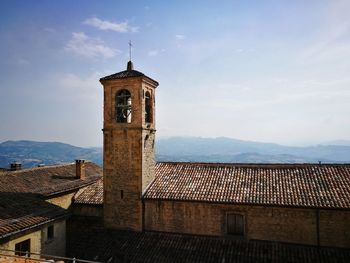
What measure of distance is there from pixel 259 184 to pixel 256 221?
82.9 inches

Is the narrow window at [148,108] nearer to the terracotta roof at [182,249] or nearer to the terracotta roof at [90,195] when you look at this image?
the terracotta roof at [90,195]

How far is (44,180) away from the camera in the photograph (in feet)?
71.6

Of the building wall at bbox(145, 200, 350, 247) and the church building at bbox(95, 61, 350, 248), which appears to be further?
the church building at bbox(95, 61, 350, 248)

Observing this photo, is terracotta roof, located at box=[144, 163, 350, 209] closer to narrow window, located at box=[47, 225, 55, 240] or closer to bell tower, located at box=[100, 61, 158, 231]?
bell tower, located at box=[100, 61, 158, 231]

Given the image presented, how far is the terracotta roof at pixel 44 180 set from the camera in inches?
742

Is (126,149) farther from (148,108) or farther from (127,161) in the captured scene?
(148,108)

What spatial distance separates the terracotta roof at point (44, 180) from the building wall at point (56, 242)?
9.15 feet

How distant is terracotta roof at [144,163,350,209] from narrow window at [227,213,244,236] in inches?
43.1

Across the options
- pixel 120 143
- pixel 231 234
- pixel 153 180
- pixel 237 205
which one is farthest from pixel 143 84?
pixel 231 234

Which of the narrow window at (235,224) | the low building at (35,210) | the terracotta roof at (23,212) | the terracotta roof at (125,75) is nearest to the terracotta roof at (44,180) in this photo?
the low building at (35,210)

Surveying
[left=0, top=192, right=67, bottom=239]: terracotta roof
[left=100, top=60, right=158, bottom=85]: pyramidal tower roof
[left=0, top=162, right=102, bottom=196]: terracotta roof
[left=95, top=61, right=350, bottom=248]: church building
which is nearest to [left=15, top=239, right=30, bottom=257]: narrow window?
[left=0, top=192, right=67, bottom=239]: terracotta roof

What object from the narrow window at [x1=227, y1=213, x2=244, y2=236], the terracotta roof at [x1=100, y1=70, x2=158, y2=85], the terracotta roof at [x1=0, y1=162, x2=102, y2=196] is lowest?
the narrow window at [x1=227, y1=213, x2=244, y2=236]

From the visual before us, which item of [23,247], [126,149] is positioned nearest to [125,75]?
[126,149]

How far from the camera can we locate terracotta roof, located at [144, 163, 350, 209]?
46.9 feet
